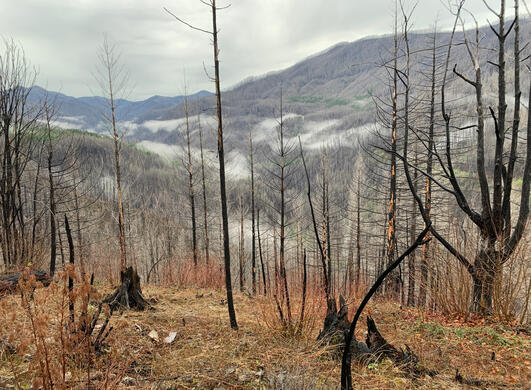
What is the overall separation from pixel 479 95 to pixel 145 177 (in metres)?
110

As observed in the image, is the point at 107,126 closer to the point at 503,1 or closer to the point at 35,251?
the point at 35,251

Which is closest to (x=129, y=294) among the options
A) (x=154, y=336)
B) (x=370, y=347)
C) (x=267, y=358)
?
(x=154, y=336)

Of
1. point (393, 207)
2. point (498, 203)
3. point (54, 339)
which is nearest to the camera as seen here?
point (54, 339)

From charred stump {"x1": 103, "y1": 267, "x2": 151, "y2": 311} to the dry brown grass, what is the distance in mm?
459

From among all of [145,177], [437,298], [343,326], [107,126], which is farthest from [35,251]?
[145,177]

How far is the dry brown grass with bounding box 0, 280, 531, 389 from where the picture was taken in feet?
9.23

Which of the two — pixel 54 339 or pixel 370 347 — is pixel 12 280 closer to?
pixel 54 339

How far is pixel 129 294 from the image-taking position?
5965 mm

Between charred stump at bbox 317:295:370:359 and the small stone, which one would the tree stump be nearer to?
charred stump at bbox 317:295:370:359

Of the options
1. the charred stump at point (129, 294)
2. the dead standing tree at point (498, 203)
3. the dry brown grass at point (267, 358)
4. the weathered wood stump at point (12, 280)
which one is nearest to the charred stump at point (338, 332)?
the dry brown grass at point (267, 358)

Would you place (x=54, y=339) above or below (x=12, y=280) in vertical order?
above

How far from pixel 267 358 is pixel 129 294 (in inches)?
144

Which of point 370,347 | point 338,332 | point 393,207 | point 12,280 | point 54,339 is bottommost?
point 370,347

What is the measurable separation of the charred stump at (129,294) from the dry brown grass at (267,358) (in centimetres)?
46
